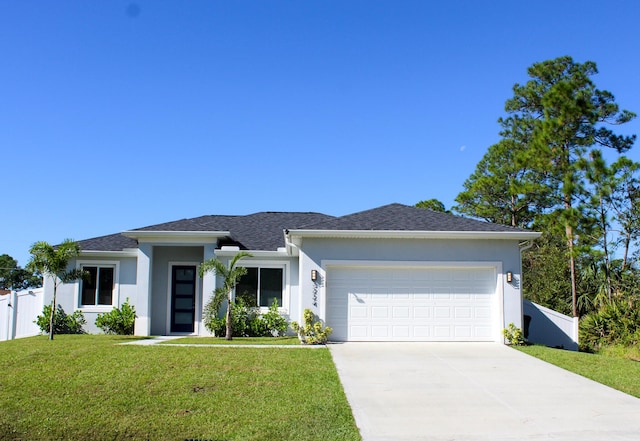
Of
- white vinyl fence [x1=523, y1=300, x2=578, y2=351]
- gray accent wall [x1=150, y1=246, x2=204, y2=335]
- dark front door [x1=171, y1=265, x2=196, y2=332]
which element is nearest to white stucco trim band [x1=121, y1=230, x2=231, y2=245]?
gray accent wall [x1=150, y1=246, x2=204, y2=335]

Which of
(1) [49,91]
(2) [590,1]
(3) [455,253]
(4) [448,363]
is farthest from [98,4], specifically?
(2) [590,1]

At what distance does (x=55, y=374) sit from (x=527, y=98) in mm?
30083

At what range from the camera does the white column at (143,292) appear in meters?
17.0

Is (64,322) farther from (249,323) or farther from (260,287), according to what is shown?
(260,287)

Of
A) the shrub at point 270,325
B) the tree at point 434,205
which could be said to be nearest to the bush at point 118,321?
the shrub at point 270,325

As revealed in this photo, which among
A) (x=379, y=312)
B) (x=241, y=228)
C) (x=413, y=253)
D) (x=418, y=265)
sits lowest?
(x=379, y=312)

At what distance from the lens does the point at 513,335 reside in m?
14.3

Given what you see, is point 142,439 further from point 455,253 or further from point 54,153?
point 54,153

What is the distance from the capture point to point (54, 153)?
758 inches

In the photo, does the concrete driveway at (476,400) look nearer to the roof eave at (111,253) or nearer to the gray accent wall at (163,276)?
the gray accent wall at (163,276)

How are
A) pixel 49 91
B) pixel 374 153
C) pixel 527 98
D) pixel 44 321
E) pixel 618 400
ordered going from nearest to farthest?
pixel 618 400, pixel 49 91, pixel 44 321, pixel 374 153, pixel 527 98

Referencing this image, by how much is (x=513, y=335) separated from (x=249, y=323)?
25.9 ft

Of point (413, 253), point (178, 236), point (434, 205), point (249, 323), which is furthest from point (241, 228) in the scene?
point (434, 205)

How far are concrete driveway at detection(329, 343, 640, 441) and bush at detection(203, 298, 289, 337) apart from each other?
4.88 m
